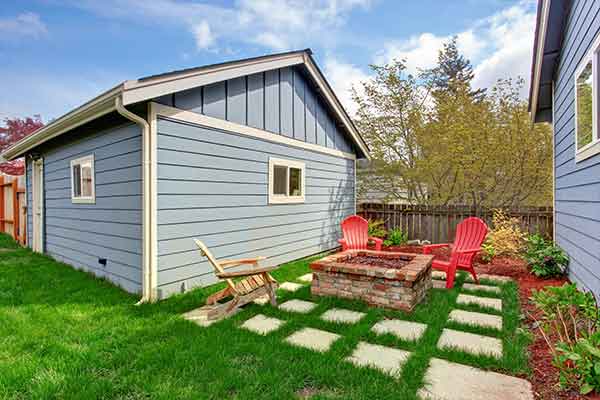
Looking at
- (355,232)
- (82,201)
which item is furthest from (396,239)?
(82,201)

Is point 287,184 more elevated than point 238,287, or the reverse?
point 287,184

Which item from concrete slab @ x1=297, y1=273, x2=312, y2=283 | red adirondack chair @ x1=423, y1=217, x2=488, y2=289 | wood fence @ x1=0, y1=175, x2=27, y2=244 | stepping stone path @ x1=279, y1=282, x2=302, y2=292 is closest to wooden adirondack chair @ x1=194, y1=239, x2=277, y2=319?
stepping stone path @ x1=279, y1=282, x2=302, y2=292

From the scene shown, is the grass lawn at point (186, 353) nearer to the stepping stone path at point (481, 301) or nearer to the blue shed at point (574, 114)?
the stepping stone path at point (481, 301)

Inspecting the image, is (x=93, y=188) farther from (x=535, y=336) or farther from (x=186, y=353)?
(x=535, y=336)

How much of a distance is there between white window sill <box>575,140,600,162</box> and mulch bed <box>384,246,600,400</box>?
1693 millimetres

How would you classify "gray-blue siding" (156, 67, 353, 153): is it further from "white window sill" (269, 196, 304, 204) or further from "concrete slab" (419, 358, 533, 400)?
"concrete slab" (419, 358, 533, 400)

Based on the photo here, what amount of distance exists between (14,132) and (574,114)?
23439 mm

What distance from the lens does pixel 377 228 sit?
28.7 feet

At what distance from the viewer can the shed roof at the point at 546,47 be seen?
449 centimetres

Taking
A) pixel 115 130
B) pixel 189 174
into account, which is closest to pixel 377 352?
pixel 189 174

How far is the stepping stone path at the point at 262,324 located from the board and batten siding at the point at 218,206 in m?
1.40

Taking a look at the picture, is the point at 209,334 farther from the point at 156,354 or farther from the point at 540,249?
the point at 540,249

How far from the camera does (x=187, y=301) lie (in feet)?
12.6

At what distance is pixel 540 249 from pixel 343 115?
475cm
